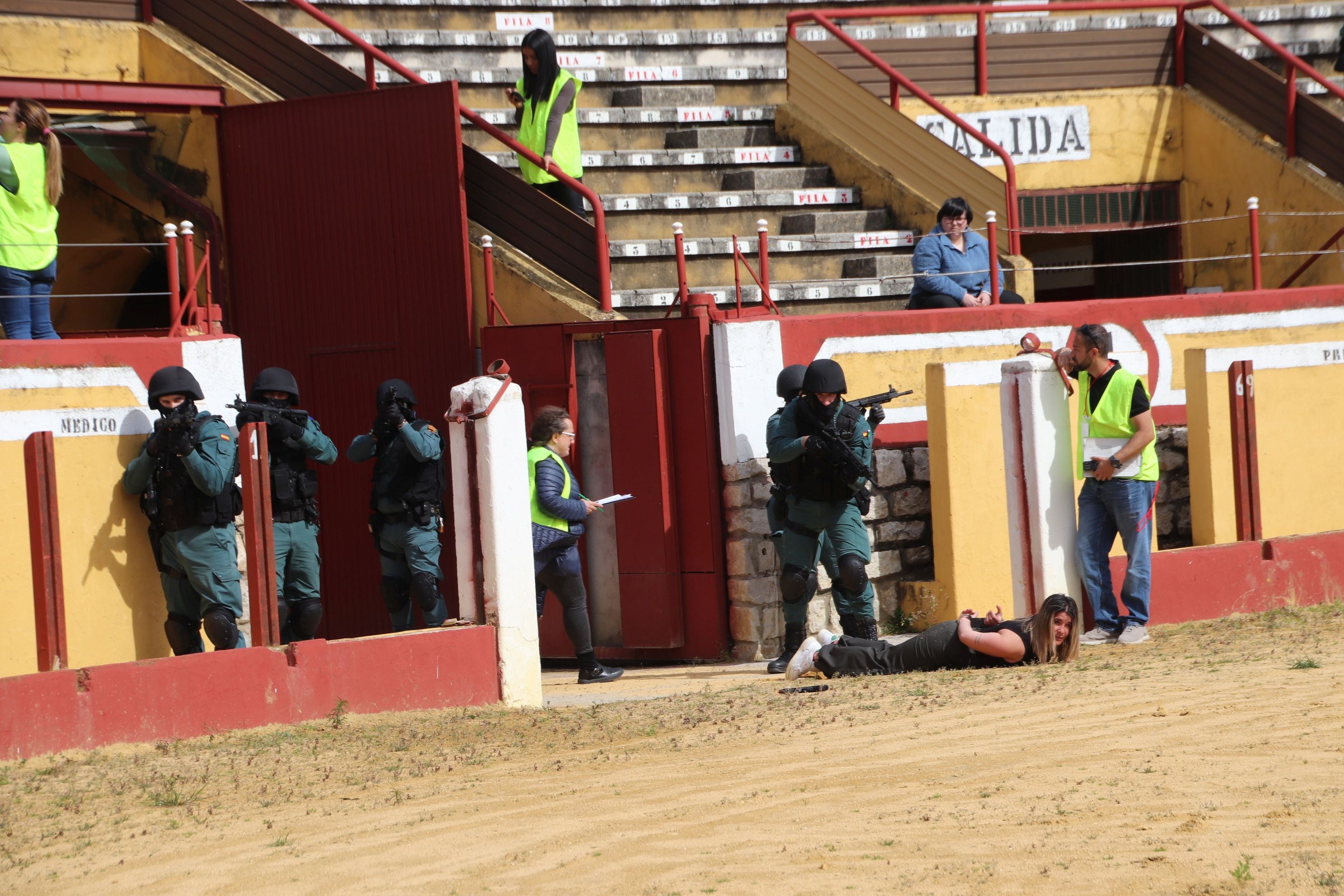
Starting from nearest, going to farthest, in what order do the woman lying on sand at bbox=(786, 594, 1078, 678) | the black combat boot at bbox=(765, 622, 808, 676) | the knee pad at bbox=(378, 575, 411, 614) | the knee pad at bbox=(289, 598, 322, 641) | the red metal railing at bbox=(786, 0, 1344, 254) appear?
the woman lying on sand at bbox=(786, 594, 1078, 678)
the knee pad at bbox=(289, 598, 322, 641)
the black combat boot at bbox=(765, 622, 808, 676)
the knee pad at bbox=(378, 575, 411, 614)
the red metal railing at bbox=(786, 0, 1344, 254)

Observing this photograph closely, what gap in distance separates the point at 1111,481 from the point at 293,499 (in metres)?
4.91

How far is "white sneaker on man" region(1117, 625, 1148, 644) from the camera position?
1066 cm

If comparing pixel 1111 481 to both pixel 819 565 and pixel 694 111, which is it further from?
pixel 694 111

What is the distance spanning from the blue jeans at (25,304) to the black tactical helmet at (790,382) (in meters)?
4.50

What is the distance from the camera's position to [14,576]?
983cm

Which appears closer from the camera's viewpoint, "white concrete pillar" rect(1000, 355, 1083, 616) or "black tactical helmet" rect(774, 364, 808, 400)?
"white concrete pillar" rect(1000, 355, 1083, 616)

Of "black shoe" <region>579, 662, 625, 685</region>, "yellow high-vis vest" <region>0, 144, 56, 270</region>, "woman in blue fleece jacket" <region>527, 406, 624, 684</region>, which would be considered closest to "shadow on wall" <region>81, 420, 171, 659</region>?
"yellow high-vis vest" <region>0, 144, 56, 270</region>

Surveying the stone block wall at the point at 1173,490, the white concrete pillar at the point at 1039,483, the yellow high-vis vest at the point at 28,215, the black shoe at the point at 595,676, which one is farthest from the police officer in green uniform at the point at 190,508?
the stone block wall at the point at 1173,490

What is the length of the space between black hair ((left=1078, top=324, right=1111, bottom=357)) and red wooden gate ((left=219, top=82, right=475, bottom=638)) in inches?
170

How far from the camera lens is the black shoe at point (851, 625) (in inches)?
426

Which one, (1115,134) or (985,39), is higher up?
(985,39)

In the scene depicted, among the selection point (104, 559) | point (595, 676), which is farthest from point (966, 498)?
point (104, 559)

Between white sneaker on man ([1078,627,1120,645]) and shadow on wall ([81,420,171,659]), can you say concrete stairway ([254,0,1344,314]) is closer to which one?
white sneaker on man ([1078,627,1120,645])

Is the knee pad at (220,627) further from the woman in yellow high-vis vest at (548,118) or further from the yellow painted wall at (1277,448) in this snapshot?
the yellow painted wall at (1277,448)
